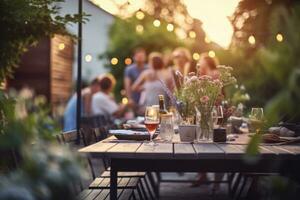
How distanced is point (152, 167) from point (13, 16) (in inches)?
66.0

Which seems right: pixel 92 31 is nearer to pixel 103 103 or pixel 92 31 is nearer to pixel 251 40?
pixel 103 103

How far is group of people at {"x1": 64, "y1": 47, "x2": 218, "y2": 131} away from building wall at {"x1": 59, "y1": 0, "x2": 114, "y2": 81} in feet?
2.39

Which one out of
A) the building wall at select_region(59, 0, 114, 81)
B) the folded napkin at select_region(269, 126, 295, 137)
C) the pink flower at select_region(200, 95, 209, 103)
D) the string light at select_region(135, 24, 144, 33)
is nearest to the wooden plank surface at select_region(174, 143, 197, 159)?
the pink flower at select_region(200, 95, 209, 103)

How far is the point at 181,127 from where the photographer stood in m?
4.15

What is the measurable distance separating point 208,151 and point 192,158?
0.42ft

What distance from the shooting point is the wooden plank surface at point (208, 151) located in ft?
10.7

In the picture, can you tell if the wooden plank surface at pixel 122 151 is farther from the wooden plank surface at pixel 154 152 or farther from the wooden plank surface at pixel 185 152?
the wooden plank surface at pixel 185 152

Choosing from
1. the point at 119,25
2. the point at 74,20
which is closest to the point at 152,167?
the point at 74,20

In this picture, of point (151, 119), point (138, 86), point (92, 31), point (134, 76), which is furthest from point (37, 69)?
point (151, 119)

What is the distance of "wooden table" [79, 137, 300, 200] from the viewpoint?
327 cm

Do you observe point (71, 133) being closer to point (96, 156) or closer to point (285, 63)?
point (96, 156)

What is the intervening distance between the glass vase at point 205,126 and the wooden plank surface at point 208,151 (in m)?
0.38

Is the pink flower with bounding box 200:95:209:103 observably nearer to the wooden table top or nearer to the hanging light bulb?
the wooden table top

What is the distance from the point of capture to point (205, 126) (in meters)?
4.21
